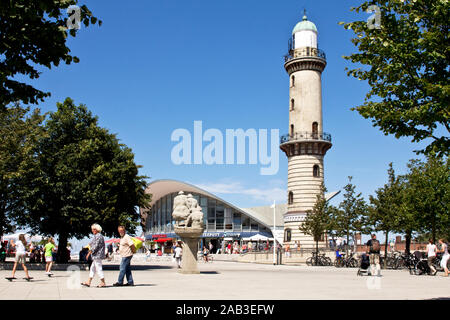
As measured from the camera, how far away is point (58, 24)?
11.7 metres

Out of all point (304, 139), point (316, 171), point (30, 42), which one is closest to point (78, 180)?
point (30, 42)

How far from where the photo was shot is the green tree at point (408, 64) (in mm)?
10031

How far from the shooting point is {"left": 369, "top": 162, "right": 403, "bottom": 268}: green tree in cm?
3356

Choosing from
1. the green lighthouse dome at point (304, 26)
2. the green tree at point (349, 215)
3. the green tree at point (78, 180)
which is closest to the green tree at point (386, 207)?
the green tree at point (349, 215)

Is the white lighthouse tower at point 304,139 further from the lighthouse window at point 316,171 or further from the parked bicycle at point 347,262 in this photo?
the parked bicycle at point 347,262

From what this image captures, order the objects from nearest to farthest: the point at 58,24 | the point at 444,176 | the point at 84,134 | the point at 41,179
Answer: the point at 58,24, the point at 41,179, the point at 84,134, the point at 444,176

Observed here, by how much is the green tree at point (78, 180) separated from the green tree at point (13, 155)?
60 centimetres

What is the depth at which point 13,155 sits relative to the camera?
25844 mm

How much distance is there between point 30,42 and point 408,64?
8685mm

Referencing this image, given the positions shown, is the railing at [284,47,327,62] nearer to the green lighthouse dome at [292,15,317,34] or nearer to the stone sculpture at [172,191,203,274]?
the green lighthouse dome at [292,15,317,34]

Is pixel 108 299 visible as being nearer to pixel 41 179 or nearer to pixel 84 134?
pixel 41 179

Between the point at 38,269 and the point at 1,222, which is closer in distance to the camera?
the point at 38,269
